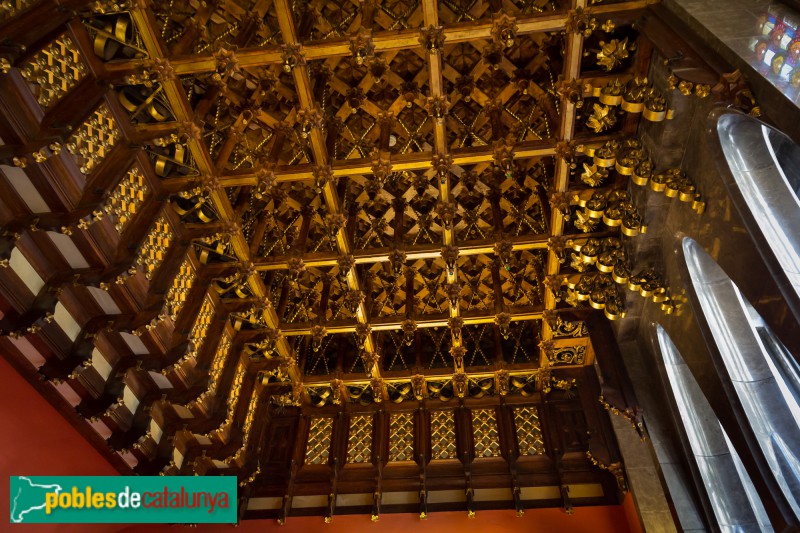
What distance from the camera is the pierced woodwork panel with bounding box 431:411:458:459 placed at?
943cm

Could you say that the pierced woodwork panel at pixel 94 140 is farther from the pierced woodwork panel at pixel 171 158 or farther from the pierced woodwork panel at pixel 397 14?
the pierced woodwork panel at pixel 397 14

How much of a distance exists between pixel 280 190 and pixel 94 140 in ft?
7.05

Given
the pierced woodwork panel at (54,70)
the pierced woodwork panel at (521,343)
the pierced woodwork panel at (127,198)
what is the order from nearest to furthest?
1. the pierced woodwork panel at (54,70)
2. the pierced woodwork panel at (127,198)
3. the pierced woodwork panel at (521,343)

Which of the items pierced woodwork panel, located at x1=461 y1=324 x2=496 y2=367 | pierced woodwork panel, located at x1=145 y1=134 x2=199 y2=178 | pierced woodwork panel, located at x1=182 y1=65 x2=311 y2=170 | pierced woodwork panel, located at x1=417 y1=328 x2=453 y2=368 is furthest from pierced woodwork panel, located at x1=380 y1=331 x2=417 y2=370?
pierced woodwork panel, located at x1=145 y1=134 x2=199 y2=178

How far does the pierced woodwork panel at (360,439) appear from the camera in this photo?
9.52m

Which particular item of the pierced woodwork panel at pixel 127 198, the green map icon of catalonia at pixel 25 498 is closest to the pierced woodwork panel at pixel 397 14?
the pierced woodwork panel at pixel 127 198

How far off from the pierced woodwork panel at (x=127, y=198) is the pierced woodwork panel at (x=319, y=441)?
4832mm

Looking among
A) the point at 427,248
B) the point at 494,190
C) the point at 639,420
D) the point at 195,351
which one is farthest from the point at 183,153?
the point at 639,420

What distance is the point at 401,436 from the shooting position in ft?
31.9

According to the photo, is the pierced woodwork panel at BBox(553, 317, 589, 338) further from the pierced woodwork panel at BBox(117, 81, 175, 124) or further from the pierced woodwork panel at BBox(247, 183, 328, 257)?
the pierced woodwork panel at BBox(117, 81, 175, 124)

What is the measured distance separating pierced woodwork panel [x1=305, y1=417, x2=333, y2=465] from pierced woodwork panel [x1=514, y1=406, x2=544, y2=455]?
10.1 feet

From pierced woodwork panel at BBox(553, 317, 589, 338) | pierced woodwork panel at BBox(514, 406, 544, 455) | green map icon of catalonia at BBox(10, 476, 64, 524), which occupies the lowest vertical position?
green map icon of catalonia at BBox(10, 476, 64, 524)

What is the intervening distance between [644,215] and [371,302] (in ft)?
13.1

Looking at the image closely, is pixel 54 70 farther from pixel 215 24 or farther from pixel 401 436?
pixel 401 436
